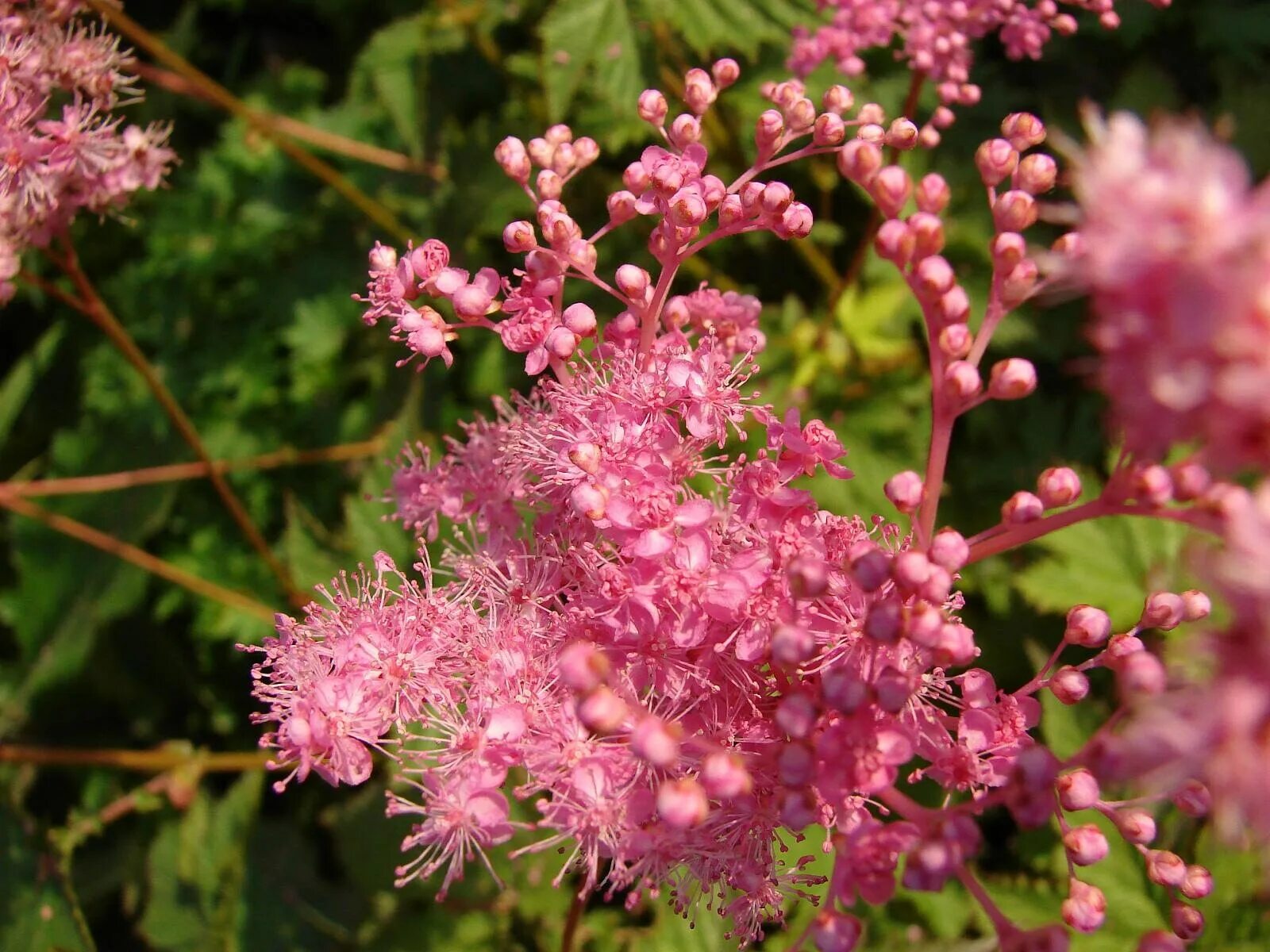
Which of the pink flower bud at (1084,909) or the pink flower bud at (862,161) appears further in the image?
the pink flower bud at (862,161)

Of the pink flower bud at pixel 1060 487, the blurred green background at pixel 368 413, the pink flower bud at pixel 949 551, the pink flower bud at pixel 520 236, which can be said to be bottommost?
the blurred green background at pixel 368 413

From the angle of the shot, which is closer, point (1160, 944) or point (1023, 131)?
point (1160, 944)

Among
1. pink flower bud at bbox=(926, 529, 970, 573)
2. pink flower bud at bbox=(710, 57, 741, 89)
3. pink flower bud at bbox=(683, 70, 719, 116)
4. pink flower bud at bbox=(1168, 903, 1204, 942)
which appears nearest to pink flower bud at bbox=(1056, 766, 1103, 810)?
pink flower bud at bbox=(1168, 903, 1204, 942)

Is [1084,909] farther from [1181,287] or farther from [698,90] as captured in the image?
[698,90]

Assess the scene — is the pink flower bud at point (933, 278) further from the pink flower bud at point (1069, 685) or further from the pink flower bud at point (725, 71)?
the pink flower bud at point (725, 71)

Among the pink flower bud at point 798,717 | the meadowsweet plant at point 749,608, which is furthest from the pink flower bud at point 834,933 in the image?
the pink flower bud at point 798,717

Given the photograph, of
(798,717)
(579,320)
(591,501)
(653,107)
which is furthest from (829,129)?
(798,717)

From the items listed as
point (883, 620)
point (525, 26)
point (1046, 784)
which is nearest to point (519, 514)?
point (883, 620)

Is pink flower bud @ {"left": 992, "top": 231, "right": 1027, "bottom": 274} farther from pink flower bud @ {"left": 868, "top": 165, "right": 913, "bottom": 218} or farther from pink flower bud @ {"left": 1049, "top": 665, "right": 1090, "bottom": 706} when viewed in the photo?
pink flower bud @ {"left": 1049, "top": 665, "right": 1090, "bottom": 706}
